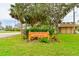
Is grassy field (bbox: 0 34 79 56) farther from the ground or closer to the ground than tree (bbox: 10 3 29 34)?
closer to the ground

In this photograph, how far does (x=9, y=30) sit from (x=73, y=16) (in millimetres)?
819

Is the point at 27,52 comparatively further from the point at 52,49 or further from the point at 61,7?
the point at 61,7

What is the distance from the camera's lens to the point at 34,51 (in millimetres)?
5109

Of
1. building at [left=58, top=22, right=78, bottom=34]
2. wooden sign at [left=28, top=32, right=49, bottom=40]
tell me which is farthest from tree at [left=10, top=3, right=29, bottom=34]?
building at [left=58, top=22, right=78, bottom=34]

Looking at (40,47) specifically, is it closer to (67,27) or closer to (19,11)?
(67,27)

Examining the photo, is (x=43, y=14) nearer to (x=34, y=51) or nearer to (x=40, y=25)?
(x=40, y=25)

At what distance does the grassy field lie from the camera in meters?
5.09

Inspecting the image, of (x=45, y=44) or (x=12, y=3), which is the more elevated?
(x=12, y=3)

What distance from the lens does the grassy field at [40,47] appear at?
5.09 meters

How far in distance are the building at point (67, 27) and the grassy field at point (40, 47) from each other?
0.05 meters

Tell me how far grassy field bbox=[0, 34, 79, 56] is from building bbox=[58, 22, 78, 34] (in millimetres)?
55

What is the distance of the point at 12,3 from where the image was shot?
5113mm

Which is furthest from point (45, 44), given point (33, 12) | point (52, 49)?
point (33, 12)

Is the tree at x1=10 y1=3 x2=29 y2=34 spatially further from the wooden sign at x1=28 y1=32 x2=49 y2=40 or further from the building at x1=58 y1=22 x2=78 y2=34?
the building at x1=58 y1=22 x2=78 y2=34
